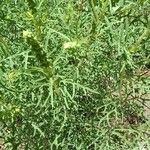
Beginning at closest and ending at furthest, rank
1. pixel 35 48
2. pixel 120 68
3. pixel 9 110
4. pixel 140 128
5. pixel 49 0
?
pixel 35 48 < pixel 9 110 < pixel 120 68 < pixel 140 128 < pixel 49 0

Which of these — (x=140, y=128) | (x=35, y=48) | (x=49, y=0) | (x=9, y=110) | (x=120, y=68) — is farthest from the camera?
(x=49, y=0)

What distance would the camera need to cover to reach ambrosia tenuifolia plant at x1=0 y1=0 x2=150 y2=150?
8.80 feet

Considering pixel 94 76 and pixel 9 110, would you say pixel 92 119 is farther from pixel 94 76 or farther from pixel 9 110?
pixel 9 110

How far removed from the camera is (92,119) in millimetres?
3293

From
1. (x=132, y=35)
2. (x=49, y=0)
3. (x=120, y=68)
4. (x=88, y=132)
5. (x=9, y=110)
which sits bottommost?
(x=88, y=132)

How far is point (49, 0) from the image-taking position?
11.6 feet

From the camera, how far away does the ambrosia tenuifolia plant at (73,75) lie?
2.68 m

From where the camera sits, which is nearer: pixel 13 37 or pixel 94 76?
pixel 94 76

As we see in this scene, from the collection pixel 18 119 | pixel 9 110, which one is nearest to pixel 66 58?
pixel 9 110

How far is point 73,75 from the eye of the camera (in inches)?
111

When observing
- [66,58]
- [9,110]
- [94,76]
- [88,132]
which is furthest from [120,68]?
[9,110]

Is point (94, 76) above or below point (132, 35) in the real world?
below

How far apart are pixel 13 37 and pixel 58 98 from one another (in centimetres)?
80

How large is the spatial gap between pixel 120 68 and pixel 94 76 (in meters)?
0.22
